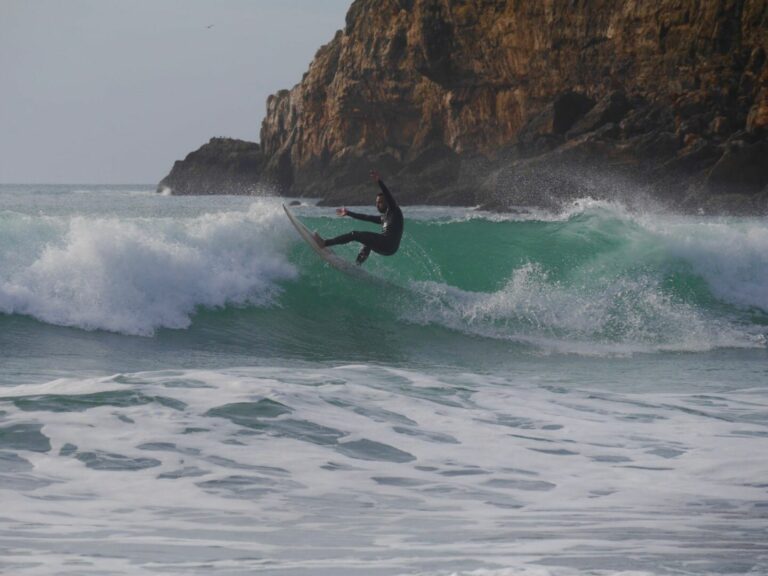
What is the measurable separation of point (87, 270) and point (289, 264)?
348cm

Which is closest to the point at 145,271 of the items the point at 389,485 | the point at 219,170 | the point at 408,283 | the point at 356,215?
the point at 356,215

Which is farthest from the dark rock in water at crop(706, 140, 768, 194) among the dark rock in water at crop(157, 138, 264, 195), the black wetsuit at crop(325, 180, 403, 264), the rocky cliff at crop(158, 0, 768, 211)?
the dark rock in water at crop(157, 138, 264, 195)

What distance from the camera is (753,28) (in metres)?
49.3

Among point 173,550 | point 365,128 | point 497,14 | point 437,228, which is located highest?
point 497,14

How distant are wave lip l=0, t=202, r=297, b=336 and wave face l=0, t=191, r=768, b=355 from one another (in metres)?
0.02

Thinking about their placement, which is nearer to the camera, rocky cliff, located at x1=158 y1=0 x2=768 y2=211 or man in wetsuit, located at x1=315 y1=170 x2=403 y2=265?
man in wetsuit, located at x1=315 y1=170 x2=403 y2=265

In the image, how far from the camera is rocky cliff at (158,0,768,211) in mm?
47031

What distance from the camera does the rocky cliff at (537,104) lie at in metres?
47.0

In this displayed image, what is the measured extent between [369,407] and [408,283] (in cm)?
753

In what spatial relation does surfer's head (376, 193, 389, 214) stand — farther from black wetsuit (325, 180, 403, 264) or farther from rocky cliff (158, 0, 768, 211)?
rocky cliff (158, 0, 768, 211)

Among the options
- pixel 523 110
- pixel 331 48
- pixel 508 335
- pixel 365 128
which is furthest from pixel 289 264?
pixel 331 48

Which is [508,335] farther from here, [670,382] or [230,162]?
[230,162]

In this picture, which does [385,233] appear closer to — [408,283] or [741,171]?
[408,283]

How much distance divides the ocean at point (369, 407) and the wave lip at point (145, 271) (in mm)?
41
